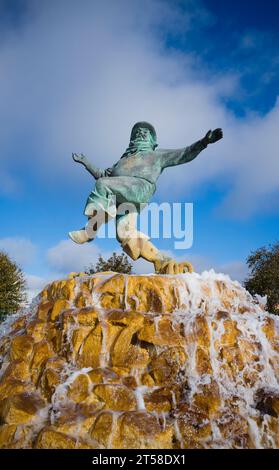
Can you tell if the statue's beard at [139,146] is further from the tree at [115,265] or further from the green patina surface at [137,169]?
the tree at [115,265]

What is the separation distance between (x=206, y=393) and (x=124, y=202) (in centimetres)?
529

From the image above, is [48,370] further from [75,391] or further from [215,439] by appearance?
[215,439]

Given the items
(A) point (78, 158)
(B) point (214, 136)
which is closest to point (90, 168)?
(A) point (78, 158)

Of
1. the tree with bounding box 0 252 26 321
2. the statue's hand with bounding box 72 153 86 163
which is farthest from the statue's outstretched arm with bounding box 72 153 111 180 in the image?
the tree with bounding box 0 252 26 321

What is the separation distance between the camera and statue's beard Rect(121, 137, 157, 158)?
10.8 metres

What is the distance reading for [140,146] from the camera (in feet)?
35.5

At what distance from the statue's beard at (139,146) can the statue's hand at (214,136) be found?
209cm

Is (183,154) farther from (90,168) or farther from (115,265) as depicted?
(115,265)

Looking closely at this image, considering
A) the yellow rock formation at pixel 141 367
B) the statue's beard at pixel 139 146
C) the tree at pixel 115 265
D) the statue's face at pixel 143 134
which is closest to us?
the yellow rock formation at pixel 141 367

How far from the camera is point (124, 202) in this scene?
10172mm

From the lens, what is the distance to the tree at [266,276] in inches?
1133

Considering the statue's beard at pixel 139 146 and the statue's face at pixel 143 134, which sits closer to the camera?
the statue's beard at pixel 139 146

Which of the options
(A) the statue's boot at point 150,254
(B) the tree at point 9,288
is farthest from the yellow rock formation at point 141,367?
(B) the tree at point 9,288
